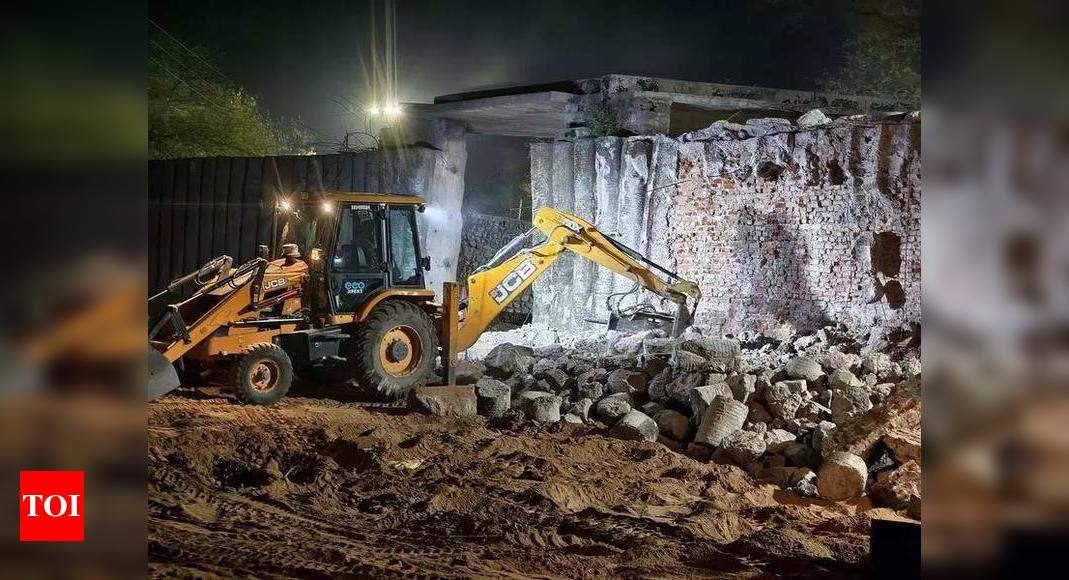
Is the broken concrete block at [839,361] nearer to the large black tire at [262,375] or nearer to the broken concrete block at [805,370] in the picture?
the broken concrete block at [805,370]

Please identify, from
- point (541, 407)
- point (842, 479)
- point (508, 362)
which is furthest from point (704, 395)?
point (508, 362)

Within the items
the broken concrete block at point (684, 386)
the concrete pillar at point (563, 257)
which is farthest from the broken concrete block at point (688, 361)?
the concrete pillar at point (563, 257)

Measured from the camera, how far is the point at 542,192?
1322cm

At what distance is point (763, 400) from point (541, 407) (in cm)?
220

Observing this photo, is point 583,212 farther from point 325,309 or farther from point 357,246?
point 325,309

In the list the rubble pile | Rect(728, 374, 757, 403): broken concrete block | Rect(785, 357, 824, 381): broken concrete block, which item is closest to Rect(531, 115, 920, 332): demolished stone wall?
the rubble pile

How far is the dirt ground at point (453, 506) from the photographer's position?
4531 mm

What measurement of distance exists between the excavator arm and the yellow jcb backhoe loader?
19.4 inches

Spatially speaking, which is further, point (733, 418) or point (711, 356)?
point (711, 356)

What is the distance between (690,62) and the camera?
21.0 m
